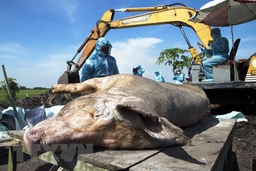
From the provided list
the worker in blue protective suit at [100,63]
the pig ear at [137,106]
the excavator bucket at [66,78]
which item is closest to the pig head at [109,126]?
the pig ear at [137,106]

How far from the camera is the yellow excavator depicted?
5.61 meters

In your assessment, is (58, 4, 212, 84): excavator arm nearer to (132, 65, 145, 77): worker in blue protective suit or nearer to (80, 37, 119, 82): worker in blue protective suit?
(132, 65, 145, 77): worker in blue protective suit

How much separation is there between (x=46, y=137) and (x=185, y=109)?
1.49 metres

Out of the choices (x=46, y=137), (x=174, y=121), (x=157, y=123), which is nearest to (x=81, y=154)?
(x=46, y=137)

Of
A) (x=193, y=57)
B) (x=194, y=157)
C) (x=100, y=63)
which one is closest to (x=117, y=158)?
(x=194, y=157)

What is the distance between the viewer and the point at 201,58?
7.75 meters

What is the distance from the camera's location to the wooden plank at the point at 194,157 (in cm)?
135

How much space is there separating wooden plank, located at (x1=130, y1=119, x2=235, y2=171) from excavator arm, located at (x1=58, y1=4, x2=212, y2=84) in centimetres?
555

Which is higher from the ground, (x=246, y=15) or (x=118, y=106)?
(x=246, y=15)

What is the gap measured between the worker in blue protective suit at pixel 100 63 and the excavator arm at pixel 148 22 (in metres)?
3.32

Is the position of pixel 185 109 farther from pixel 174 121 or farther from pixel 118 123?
pixel 118 123

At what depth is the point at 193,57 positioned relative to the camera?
7898 mm

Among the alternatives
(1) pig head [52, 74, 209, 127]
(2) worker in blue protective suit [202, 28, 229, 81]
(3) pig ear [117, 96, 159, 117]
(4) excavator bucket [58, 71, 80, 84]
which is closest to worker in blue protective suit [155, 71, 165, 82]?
(2) worker in blue protective suit [202, 28, 229, 81]

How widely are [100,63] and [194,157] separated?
254 cm
